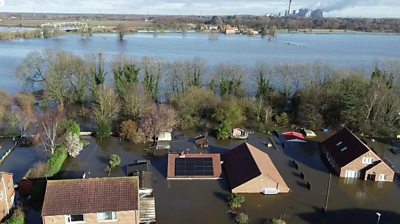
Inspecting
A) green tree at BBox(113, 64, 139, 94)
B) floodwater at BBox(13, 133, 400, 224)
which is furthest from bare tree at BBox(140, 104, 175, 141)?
green tree at BBox(113, 64, 139, 94)

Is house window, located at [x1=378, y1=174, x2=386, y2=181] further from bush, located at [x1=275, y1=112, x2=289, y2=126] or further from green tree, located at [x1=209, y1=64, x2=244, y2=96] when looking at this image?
green tree, located at [x1=209, y1=64, x2=244, y2=96]

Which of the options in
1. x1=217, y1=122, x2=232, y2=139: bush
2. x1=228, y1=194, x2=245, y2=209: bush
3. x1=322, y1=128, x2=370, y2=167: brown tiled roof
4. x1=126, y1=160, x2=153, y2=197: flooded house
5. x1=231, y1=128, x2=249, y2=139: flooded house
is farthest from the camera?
x1=231, y1=128, x2=249, y2=139: flooded house

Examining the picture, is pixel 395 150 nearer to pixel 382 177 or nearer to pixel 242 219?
pixel 382 177

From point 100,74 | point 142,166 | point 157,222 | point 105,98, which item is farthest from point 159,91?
point 157,222

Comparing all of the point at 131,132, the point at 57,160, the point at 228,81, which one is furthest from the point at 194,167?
the point at 228,81

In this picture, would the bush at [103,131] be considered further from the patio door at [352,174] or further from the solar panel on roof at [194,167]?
the patio door at [352,174]

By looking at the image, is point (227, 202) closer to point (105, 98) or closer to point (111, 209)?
point (111, 209)

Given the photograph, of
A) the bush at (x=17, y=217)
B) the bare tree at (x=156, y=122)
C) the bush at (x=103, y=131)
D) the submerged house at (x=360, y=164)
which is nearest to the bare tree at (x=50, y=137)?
the bush at (x=103, y=131)
